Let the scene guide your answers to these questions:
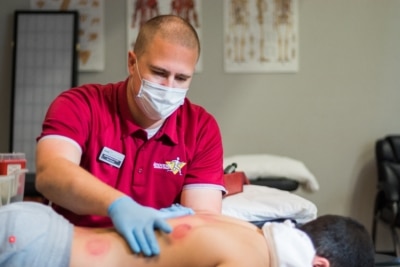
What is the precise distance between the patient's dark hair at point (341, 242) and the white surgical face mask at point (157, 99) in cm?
53

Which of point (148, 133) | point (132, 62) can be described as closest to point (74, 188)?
point (148, 133)

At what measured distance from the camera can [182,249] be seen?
1.12 meters

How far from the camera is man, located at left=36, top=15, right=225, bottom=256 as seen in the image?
1.42 meters

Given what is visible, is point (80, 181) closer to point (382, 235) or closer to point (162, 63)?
point (162, 63)

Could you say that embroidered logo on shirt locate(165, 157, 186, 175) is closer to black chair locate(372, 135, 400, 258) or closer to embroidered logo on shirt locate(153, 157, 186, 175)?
embroidered logo on shirt locate(153, 157, 186, 175)

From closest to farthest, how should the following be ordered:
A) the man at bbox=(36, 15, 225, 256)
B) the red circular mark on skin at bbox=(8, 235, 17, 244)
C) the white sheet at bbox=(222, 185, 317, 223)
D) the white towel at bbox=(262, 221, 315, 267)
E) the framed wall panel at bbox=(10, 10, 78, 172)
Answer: the red circular mark on skin at bbox=(8, 235, 17, 244), the white towel at bbox=(262, 221, 315, 267), the man at bbox=(36, 15, 225, 256), the white sheet at bbox=(222, 185, 317, 223), the framed wall panel at bbox=(10, 10, 78, 172)

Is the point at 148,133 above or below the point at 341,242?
above

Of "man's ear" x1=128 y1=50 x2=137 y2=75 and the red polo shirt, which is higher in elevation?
"man's ear" x1=128 y1=50 x2=137 y2=75

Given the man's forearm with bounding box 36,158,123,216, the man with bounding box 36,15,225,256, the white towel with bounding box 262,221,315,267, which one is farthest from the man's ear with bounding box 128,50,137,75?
the white towel with bounding box 262,221,315,267

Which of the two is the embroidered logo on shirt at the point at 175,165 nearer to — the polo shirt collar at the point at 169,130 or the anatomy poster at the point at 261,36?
the polo shirt collar at the point at 169,130

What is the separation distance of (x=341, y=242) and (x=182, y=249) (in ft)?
1.20

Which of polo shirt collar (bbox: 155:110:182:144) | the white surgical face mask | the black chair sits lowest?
the black chair

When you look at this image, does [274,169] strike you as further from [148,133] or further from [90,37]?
[148,133]

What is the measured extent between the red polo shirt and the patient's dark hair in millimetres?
439
